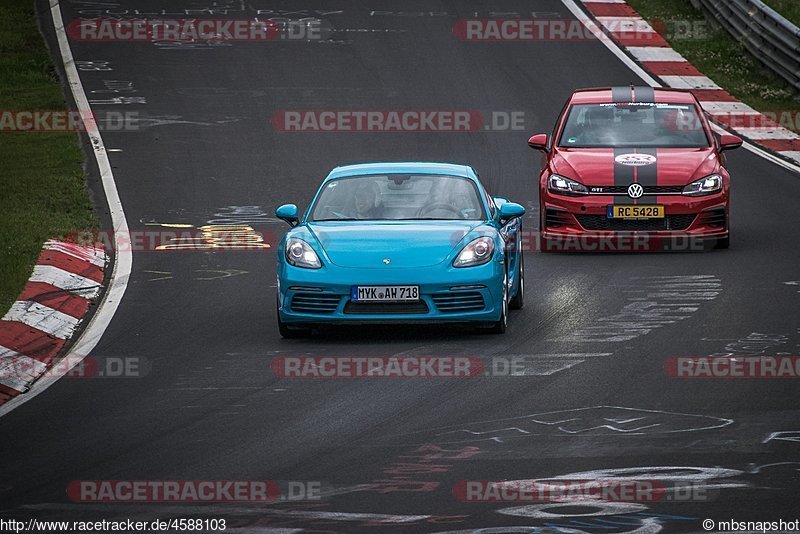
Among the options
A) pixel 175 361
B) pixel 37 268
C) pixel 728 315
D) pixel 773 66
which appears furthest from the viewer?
pixel 773 66

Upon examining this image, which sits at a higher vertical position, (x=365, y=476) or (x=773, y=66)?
(x=773, y=66)

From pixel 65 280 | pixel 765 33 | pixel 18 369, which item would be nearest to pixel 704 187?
pixel 65 280

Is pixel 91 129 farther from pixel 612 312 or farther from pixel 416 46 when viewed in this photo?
pixel 612 312

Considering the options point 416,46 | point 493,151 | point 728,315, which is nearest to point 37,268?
point 728,315

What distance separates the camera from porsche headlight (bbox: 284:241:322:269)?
39.6 ft

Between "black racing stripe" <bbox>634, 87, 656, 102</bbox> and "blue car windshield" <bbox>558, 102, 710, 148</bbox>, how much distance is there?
9 centimetres

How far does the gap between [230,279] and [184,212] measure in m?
3.60

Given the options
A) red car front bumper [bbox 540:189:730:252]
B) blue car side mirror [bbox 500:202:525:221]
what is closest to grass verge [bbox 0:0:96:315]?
blue car side mirror [bbox 500:202:525:221]

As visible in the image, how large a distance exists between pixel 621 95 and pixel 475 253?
246 inches

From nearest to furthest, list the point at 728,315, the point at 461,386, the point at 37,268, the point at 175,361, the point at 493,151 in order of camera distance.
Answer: the point at 461,386, the point at 175,361, the point at 728,315, the point at 37,268, the point at 493,151

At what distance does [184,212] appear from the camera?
18219 mm

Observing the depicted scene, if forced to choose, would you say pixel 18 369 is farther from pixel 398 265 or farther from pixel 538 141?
pixel 538 141

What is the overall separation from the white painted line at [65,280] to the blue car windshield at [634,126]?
561 cm

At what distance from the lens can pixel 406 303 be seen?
38.8 feet
